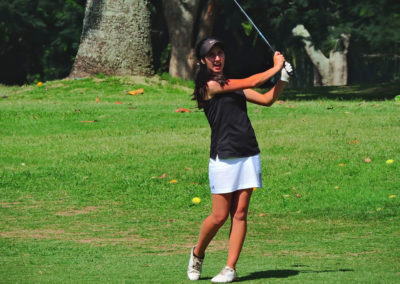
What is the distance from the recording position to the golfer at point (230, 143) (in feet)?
20.0

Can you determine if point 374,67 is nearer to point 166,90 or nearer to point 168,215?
point 166,90

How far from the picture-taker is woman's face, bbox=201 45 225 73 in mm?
6285

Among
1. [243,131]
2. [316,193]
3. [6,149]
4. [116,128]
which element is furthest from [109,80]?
[243,131]

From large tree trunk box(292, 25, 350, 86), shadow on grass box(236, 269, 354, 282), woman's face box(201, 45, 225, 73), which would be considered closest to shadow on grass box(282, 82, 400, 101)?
large tree trunk box(292, 25, 350, 86)

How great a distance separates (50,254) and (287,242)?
221 cm

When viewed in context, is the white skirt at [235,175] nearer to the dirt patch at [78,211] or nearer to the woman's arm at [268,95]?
the woman's arm at [268,95]

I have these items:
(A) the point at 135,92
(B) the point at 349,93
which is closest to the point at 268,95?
(A) the point at 135,92

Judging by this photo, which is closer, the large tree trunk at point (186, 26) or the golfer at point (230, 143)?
the golfer at point (230, 143)

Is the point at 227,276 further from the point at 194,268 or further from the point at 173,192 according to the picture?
the point at 173,192

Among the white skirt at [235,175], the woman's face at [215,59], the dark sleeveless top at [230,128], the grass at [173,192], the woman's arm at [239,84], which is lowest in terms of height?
the grass at [173,192]

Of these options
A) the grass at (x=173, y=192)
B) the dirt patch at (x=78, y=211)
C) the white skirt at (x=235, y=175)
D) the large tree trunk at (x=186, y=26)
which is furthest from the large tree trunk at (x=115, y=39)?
the white skirt at (x=235, y=175)

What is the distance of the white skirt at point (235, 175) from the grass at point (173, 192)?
674mm

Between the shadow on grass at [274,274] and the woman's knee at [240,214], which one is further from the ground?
the woman's knee at [240,214]

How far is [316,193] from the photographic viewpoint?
10570 mm
